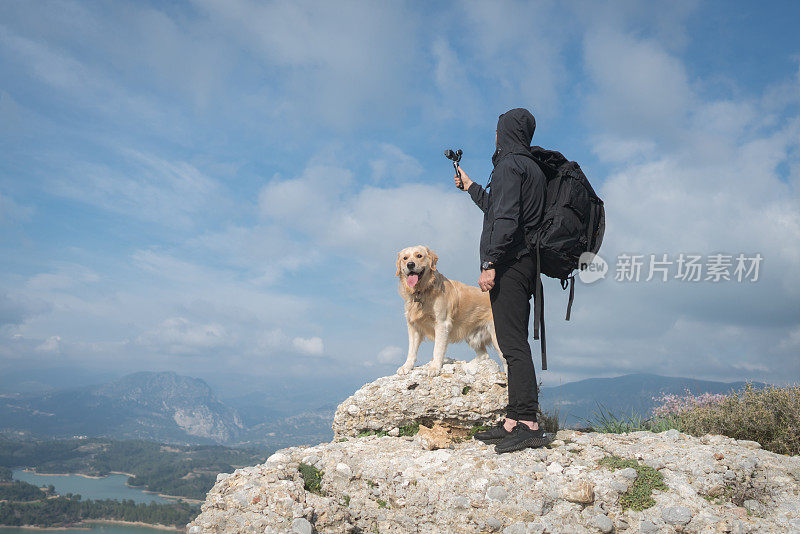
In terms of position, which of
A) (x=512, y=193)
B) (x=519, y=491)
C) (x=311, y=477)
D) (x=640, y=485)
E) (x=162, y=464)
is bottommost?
(x=162, y=464)

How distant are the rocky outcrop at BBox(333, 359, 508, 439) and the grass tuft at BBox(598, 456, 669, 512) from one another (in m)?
1.74

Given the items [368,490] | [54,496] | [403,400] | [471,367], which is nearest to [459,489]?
[368,490]

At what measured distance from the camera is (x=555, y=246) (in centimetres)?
536

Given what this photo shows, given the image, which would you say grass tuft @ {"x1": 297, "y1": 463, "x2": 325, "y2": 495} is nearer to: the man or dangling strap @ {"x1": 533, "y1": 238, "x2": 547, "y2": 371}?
the man

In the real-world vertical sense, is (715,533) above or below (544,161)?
below

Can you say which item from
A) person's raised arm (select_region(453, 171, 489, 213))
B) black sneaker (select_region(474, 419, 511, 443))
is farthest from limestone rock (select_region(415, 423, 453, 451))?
person's raised arm (select_region(453, 171, 489, 213))

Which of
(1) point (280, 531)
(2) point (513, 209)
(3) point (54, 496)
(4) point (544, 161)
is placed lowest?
(3) point (54, 496)

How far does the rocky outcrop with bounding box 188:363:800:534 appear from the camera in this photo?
4785 mm

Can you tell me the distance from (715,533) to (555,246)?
3267 millimetres

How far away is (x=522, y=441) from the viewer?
18.4ft

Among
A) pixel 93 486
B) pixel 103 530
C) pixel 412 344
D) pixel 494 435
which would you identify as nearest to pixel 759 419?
pixel 494 435

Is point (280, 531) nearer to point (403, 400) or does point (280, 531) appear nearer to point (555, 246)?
point (403, 400)

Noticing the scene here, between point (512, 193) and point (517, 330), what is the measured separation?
5.31 ft

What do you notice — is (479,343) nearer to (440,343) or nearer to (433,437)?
Result: (440,343)
